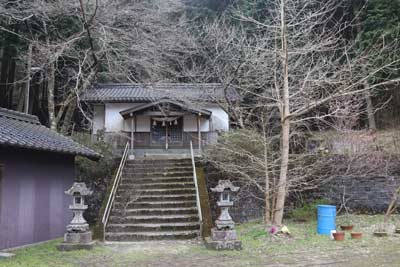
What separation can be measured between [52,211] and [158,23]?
29.0 feet

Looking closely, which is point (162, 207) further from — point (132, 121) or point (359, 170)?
point (132, 121)

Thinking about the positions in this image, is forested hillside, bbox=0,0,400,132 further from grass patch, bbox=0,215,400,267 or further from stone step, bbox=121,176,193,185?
grass patch, bbox=0,215,400,267

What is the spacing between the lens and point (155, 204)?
35.2ft

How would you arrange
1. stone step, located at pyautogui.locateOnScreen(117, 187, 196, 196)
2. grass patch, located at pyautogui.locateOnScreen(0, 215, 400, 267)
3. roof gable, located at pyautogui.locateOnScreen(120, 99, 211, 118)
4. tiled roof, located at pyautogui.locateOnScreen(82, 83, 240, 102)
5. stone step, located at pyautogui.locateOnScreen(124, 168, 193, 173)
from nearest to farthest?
grass patch, located at pyautogui.locateOnScreen(0, 215, 400, 267), stone step, located at pyautogui.locateOnScreen(117, 187, 196, 196), stone step, located at pyautogui.locateOnScreen(124, 168, 193, 173), tiled roof, located at pyautogui.locateOnScreen(82, 83, 240, 102), roof gable, located at pyautogui.locateOnScreen(120, 99, 211, 118)

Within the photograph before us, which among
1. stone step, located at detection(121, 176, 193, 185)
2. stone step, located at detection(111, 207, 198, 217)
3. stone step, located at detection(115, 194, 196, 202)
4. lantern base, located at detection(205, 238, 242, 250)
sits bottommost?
lantern base, located at detection(205, 238, 242, 250)

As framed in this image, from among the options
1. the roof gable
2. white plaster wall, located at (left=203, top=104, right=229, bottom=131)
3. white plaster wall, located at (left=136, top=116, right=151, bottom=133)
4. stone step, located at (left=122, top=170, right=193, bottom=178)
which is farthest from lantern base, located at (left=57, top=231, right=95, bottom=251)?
white plaster wall, located at (left=203, top=104, right=229, bottom=131)

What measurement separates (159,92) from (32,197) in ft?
33.8

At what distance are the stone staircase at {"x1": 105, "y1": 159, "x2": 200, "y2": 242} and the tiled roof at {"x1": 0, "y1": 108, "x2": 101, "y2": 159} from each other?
71.7 inches

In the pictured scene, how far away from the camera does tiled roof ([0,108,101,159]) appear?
7582mm

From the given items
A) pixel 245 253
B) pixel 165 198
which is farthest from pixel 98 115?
pixel 245 253

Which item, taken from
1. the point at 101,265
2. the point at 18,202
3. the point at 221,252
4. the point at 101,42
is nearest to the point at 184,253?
the point at 221,252

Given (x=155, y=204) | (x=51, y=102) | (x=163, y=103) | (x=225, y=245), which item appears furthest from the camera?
(x=163, y=103)

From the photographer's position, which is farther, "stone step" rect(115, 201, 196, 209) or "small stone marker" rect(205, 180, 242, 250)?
"stone step" rect(115, 201, 196, 209)

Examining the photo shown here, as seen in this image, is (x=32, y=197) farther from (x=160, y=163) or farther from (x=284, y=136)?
(x=284, y=136)
